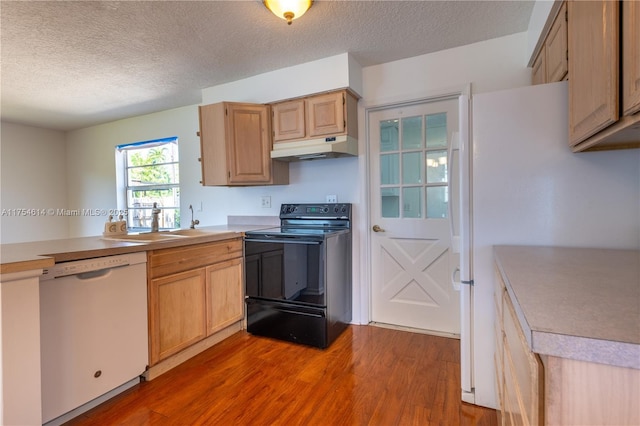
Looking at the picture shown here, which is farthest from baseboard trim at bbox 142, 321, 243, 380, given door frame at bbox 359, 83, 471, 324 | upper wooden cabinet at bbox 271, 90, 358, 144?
upper wooden cabinet at bbox 271, 90, 358, 144

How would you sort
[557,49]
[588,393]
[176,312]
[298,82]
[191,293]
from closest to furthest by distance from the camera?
[588,393], [557,49], [176,312], [191,293], [298,82]

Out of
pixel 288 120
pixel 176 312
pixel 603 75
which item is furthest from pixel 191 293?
pixel 603 75

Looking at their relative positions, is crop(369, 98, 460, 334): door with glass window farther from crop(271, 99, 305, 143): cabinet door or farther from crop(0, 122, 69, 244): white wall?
crop(0, 122, 69, 244): white wall

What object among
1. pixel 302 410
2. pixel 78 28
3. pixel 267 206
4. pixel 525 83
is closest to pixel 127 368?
pixel 302 410

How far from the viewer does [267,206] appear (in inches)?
129

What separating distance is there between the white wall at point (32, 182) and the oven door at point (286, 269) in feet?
13.5

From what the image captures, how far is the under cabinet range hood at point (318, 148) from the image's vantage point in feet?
8.29

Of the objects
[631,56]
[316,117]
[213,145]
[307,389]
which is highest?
[316,117]

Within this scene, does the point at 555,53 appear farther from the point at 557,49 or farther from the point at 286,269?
the point at 286,269

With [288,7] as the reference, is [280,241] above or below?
below

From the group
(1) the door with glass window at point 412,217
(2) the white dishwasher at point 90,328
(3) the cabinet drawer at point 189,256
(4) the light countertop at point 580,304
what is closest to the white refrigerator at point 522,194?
(4) the light countertop at point 580,304

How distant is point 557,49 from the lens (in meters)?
1.60

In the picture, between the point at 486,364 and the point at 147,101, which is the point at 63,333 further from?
the point at 147,101

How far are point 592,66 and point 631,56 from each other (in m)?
0.28
